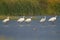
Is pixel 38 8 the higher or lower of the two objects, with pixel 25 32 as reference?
higher

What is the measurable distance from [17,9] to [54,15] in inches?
31.0

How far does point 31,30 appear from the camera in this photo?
488 centimetres

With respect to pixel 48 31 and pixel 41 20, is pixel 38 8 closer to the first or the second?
pixel 41 20

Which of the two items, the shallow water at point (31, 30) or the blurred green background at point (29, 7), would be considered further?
the blurred green background at point (29, 7)

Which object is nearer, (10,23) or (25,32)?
(25,32)

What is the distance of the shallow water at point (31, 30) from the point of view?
433 centimetres

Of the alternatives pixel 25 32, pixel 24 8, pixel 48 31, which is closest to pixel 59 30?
pixel 48 31

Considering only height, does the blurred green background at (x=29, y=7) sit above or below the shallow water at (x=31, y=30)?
above

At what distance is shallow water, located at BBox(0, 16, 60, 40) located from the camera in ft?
14.2

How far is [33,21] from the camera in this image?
18.1ft

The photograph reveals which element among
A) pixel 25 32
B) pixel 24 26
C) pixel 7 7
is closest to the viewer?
pixel 25 32

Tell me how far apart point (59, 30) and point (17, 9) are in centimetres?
118

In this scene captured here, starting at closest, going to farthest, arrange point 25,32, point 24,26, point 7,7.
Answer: point 25,32 → point 24,26 → point 7,7

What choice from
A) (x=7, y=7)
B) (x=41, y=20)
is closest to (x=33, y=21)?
(x=41, y=20)
